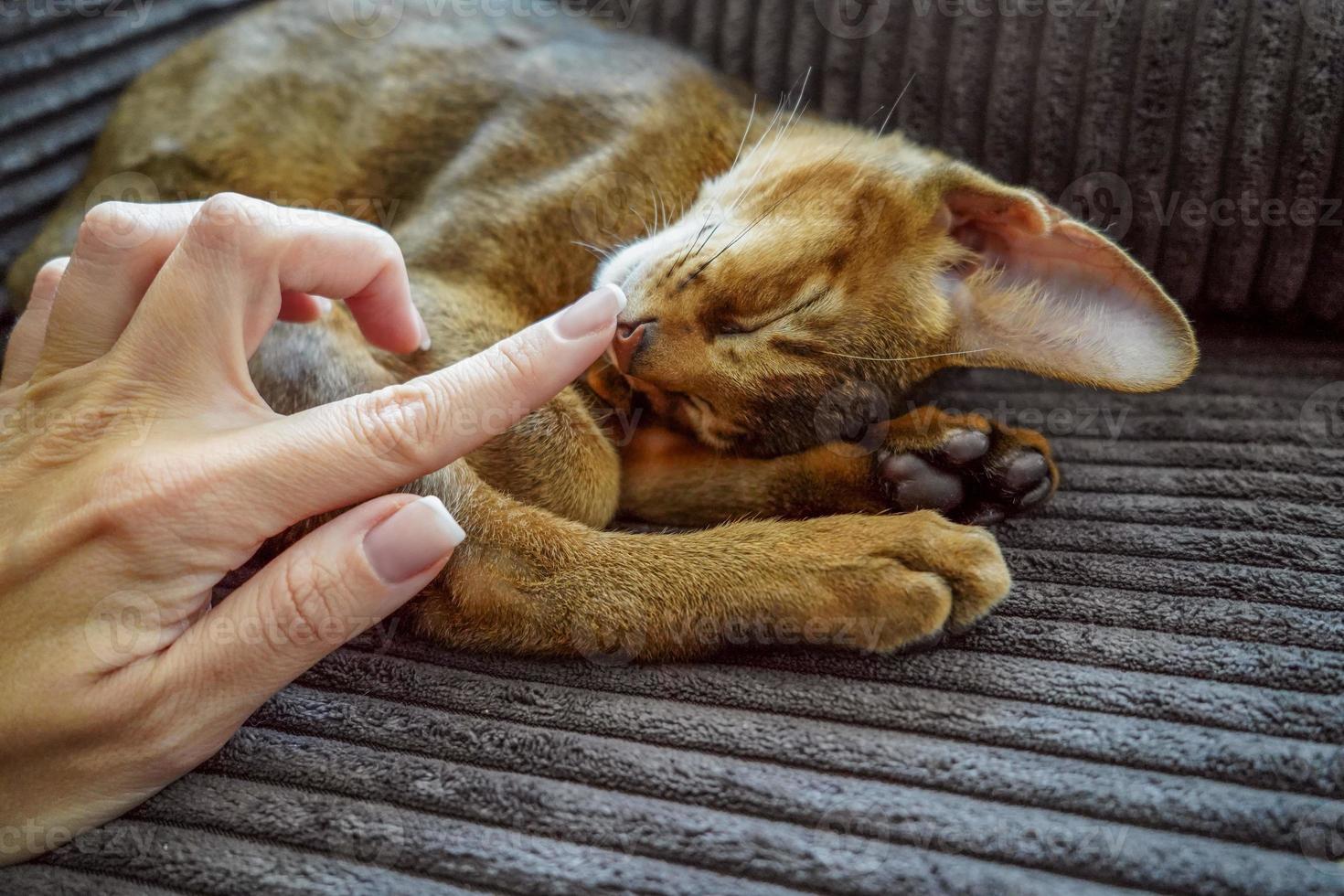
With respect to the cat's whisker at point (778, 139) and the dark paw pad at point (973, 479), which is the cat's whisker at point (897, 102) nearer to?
the cat's whisker at point (778, 139)

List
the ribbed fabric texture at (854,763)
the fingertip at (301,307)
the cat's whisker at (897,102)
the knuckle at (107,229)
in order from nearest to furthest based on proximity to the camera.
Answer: the ribbed fabric texture at (854,763)
the knuckle at (107,229)
the fingertip at (301,307)
the cat's whisker at (897,102)

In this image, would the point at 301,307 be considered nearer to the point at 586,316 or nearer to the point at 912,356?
the point at 586,316

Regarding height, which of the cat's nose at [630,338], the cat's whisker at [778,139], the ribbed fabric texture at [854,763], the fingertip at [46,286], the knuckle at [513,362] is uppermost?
the cat's whisker at [778,139]

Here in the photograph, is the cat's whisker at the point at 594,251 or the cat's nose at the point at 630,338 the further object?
the cat's whisker at the point at 594,251

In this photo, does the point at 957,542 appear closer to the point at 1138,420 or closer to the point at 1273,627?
the point at 1273,627

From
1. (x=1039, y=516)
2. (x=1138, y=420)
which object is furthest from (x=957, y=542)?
(x=1138, y=420)

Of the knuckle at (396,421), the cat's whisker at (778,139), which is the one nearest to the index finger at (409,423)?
the knuckle at (396,421)

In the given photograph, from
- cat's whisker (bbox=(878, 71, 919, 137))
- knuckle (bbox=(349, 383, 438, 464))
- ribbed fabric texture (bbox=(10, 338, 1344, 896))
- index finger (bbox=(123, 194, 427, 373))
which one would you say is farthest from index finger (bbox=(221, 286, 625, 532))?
cat's whisker (bbox=(878, 71, 919, 137))
